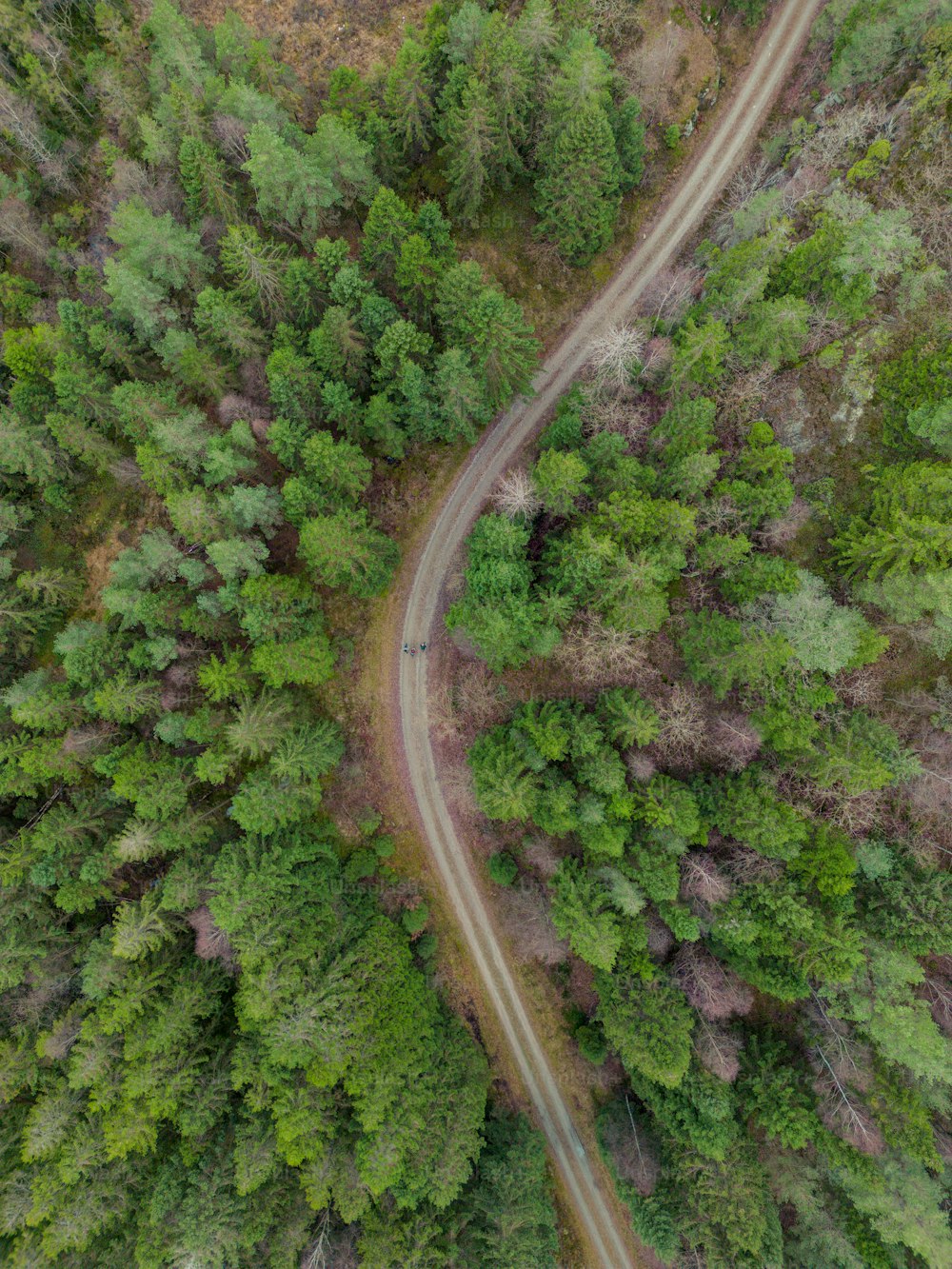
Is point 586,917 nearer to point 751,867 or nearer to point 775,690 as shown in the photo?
point 751,867

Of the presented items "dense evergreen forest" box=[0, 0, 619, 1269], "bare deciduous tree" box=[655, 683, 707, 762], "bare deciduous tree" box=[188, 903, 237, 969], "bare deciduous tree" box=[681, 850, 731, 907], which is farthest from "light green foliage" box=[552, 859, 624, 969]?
"bare deciduous tree" box=[188, 903, 237, 969]

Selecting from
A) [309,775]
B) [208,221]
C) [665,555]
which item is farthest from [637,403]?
[309,775]

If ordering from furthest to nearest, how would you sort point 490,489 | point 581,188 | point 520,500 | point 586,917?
1. point 490,489
2. point 581,188
3. point 520,500
4. point 586,917

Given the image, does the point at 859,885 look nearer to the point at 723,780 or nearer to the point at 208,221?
the point at 723,780

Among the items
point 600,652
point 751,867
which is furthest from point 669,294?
point 751,867

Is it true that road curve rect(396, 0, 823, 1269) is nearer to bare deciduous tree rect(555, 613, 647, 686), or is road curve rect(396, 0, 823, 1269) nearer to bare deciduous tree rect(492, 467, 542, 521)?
bare deciduous tree rect(492, 467, 542, 521)

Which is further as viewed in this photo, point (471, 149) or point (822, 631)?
point (471, 149)
